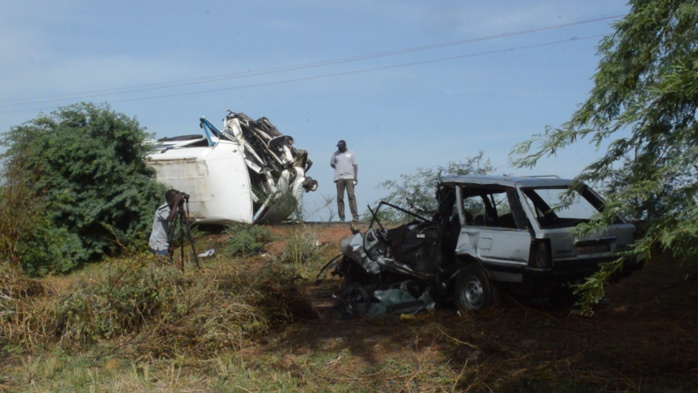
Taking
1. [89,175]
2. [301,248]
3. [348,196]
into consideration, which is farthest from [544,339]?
[89,175]

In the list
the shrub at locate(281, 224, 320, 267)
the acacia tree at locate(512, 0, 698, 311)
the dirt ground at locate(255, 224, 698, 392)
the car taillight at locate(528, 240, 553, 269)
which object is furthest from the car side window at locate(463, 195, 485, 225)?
the shrub at locate(281, 224, 320, 267)

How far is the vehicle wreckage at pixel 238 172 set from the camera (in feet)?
57.8

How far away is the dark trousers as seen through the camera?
17.5 metres

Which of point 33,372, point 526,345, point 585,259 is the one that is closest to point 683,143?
point 526,345

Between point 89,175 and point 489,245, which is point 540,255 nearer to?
point 489,245

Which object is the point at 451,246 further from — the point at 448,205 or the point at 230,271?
the point at 230,271

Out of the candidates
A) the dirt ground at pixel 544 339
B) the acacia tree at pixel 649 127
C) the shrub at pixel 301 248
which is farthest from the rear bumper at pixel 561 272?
the shrub at pixel 301 248

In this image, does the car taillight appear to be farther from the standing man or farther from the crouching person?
the standing man

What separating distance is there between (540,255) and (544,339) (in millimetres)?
998

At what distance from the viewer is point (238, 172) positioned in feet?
57.8

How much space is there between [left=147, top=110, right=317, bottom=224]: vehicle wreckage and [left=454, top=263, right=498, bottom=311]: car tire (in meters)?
8.45

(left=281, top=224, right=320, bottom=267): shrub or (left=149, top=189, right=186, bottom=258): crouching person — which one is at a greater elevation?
(left=149, top=189, right=186, bottom=258): crouching person

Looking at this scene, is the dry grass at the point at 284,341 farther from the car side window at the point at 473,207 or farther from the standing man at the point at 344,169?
the standing man at the point at 344,169

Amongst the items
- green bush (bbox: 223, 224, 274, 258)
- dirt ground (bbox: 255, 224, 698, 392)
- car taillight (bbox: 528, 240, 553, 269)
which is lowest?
dirt ground (bbox: 255, 224, 698, 392)
